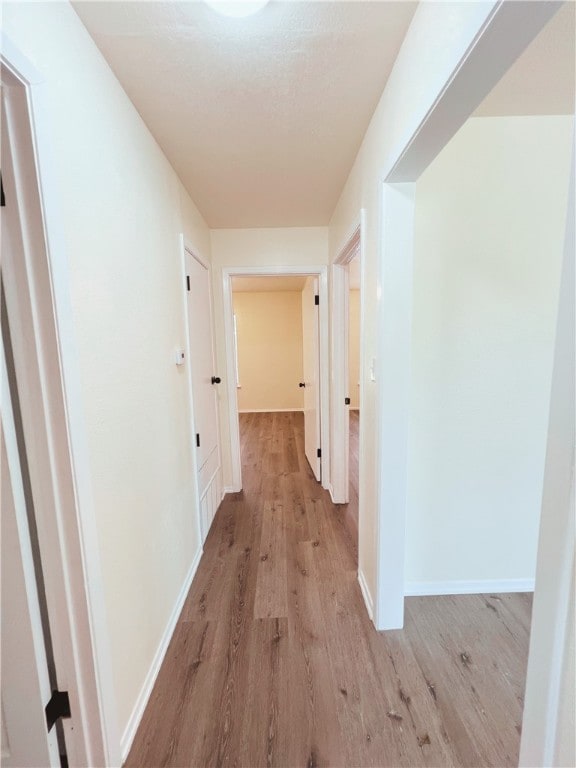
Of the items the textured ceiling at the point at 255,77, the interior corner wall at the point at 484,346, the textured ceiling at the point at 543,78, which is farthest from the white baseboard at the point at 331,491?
the textured ceiling at the point at 543,78

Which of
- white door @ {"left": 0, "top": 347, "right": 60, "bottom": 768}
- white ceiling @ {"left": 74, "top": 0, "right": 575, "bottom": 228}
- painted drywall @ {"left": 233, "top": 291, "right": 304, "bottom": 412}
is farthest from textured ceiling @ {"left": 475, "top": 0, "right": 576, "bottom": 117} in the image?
painted drywall @ {"left": 233, "top": 291, "right": 304, "bottom": 412}

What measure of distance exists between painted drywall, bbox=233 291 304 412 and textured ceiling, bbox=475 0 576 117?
4565 mm

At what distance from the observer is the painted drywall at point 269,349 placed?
19.4 feet

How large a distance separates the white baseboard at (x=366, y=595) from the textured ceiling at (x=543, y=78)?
7.52 ft

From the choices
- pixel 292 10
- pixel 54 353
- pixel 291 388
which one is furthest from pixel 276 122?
pixel 291 388

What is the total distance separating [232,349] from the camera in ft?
9.29

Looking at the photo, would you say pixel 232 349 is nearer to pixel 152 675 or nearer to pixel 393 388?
pixel 393 388

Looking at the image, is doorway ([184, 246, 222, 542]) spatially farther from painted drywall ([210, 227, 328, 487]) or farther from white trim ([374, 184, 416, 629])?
white trim ([374, 184, 416, 629])

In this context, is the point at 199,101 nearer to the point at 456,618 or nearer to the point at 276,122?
the point at 276,122

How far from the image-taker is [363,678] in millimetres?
1291

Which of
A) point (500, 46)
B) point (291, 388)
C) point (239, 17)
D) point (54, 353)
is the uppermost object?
point (239, 17)

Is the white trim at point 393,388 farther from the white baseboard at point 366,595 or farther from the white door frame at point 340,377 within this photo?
the white door frame at point 340,377

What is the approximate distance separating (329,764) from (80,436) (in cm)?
134

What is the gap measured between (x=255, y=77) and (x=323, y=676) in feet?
7.84
